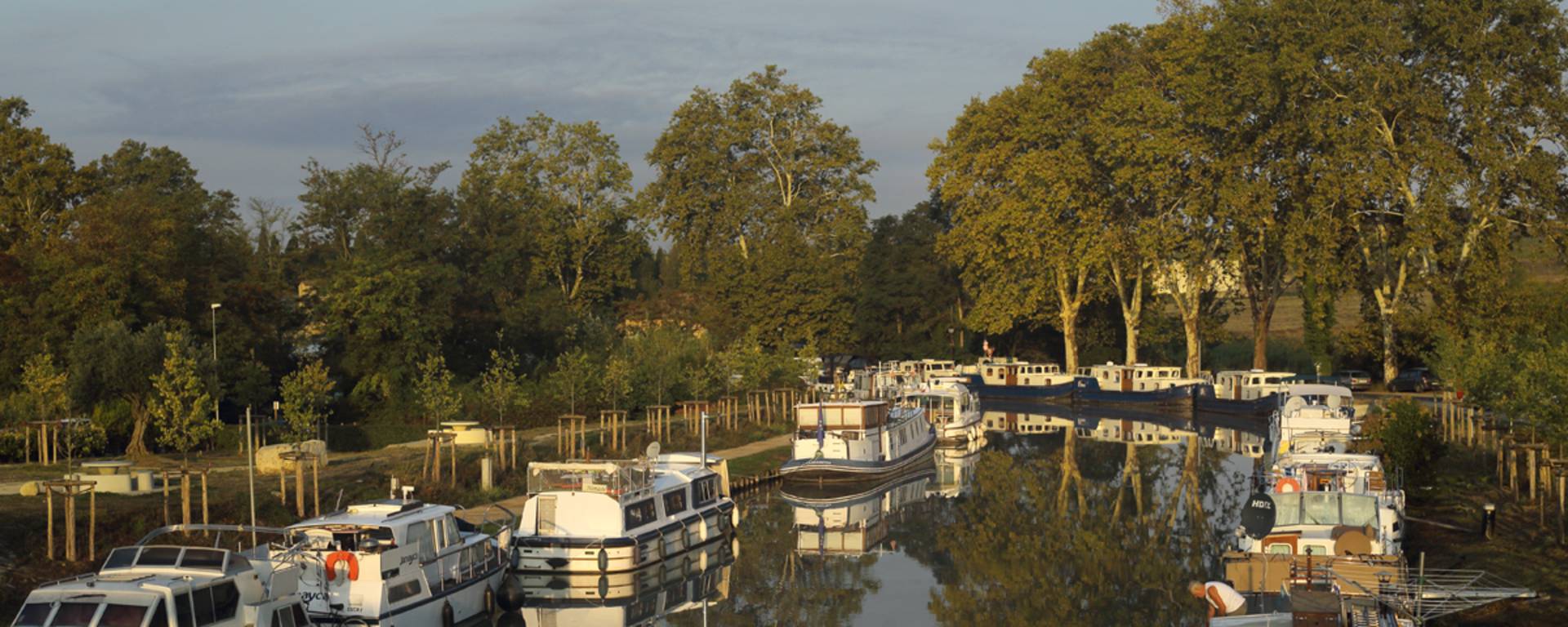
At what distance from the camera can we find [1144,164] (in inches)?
3206

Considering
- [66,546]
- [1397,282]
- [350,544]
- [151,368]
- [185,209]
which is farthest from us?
[1397,282]

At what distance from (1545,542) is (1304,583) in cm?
955

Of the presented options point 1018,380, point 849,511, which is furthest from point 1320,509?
point 1018,380

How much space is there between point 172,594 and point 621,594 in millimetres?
12025

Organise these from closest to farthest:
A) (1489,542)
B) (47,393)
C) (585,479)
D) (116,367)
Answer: (1489,542), (585,479), (47,393), (116,367)

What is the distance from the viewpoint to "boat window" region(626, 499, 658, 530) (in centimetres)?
3381

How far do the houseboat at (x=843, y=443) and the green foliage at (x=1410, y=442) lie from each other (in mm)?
16765

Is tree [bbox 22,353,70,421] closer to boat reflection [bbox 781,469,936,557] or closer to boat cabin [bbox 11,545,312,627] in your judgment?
boat reflection [bbox 781,469,936,557]

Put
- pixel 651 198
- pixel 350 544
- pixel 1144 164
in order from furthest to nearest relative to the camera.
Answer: pixel 651 198 → pixel 1144 164 → pixel 350 544

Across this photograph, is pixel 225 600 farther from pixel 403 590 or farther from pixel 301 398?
pixel 301 398

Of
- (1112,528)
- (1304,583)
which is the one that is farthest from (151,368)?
(1304,583)

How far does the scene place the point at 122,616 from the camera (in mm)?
21109

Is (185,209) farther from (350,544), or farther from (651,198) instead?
(350,544)

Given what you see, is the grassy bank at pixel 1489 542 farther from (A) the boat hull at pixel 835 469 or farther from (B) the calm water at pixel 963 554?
(A) the boat hull at pixel 835 469
